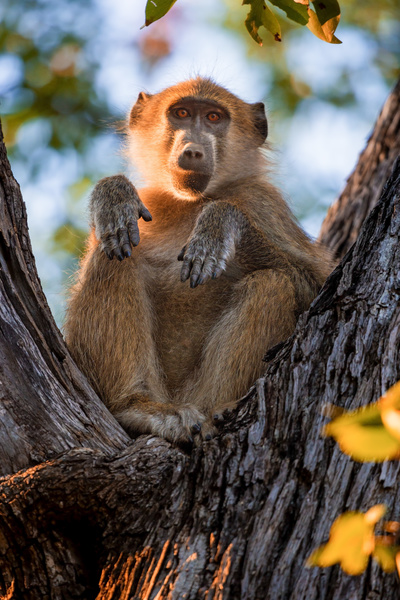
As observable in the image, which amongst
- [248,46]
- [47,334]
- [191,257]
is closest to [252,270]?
[191,257]

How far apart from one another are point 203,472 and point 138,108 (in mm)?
4743

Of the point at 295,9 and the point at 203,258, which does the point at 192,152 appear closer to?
the point at 203,258

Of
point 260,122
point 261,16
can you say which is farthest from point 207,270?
point 260,122

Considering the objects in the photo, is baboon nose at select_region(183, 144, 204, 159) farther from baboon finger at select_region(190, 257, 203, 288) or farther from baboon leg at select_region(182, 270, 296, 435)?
baboon leg at select_region(182, 270, 296, 435)

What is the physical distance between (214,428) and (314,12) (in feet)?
7.23

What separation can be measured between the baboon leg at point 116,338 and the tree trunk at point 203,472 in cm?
70

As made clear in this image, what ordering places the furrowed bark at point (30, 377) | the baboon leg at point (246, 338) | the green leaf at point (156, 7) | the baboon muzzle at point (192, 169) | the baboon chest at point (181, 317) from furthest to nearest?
the baboon muzzle at point (192, 169) < the baboon chest at point (181, 317) < the baboon leg at point (246, 338) < the furrowed bark at point (30, 377) < the green leaf at point (156, 7)

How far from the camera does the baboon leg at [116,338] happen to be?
169 inches

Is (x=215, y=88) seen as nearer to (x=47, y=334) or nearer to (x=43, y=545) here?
(x=47, y=334)

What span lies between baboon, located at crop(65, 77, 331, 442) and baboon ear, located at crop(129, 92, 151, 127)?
1.11 m

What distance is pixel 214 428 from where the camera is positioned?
375 centimetres

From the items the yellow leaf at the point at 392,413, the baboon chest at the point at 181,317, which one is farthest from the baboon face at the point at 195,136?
the yellow leaf at the point at 392,413

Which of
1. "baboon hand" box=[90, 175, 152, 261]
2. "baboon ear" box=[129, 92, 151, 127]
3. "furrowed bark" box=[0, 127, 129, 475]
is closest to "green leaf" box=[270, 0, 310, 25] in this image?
"furrowed bark" box=[0, 127, 129, 475]

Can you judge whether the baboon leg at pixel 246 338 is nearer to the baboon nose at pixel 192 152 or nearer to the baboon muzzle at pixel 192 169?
the baboon muzzle at pixel 192 169
